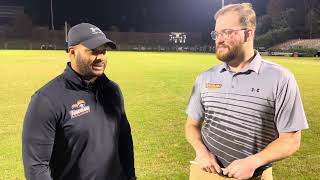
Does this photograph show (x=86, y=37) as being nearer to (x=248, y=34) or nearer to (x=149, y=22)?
(x=248, y=34)

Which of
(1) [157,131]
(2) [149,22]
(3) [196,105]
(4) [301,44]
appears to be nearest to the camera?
(3) [196,105]

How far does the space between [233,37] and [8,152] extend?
6863mm

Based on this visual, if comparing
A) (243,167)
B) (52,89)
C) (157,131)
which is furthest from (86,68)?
(157,131)

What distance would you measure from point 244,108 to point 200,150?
552 millimetres

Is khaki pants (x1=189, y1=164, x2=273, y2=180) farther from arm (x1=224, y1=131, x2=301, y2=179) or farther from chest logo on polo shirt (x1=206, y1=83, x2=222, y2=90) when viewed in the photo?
chest logo on polo shirt (x1=206, y1=83, x2=222, y2=90)

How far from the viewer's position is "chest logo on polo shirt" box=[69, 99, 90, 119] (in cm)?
357

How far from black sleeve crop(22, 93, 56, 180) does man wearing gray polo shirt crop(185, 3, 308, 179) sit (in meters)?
1.29

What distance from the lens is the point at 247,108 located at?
3.61 m

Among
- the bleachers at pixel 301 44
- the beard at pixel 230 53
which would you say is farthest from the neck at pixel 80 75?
the bleachers at pixel 301 44

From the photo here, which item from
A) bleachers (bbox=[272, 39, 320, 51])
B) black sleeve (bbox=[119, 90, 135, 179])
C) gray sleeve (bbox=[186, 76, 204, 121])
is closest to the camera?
gray sleeve (bbox=[186, 76, 204, 121])

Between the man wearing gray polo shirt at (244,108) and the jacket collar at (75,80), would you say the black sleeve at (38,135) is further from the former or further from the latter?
the man wearing gray polo shirt at (244,108)

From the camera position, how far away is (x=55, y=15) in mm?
100375

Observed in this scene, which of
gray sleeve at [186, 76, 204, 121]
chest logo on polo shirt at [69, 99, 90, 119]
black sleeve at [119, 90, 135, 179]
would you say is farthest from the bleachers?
chest logo on polo shirt at [69, 99, 90, 119]

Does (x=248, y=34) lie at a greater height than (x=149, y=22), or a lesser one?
greater
